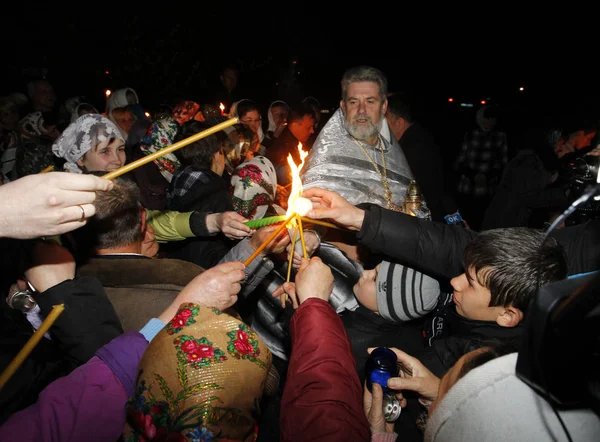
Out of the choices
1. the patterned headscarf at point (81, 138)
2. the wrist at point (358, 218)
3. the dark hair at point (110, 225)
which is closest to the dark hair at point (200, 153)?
the patterned headscarf at point (81, 138)

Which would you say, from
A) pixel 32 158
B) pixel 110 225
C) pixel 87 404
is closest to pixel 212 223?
pixel 110 225

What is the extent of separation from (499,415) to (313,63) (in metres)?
14.8

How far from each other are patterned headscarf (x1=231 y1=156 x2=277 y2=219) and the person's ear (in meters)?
2.42

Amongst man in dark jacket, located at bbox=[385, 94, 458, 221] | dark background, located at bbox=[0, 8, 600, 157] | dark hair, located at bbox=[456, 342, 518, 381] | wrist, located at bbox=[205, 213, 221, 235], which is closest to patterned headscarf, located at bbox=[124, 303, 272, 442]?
dark hair, located at bbox=[456, 342, 518, 381]

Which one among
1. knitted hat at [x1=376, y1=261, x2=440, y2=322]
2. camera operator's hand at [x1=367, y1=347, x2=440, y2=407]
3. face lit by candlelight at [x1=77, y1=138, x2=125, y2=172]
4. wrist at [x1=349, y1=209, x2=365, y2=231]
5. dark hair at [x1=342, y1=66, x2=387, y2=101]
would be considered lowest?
camera operator's hand at [x1=367, y1=347, x2=440, y2=407]

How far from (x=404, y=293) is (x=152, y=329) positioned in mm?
1501

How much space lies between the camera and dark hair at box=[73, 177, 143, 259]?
7.25 feet

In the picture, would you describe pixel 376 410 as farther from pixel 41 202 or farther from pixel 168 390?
pixel 41 202

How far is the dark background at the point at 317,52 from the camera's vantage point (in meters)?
9.62

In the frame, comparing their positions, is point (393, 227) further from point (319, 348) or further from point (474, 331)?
point (319, 348)

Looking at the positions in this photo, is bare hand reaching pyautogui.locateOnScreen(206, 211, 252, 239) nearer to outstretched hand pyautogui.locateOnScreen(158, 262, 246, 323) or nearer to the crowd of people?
the crowd of people

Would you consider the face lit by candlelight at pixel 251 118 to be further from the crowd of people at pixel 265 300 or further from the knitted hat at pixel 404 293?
the knitted hat at pixel 404 293

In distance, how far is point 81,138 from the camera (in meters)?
3.63

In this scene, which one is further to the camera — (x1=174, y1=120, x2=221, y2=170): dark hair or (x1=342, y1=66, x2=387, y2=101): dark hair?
(x1=174, y1=120, x2=221, y2=170): dark hair
